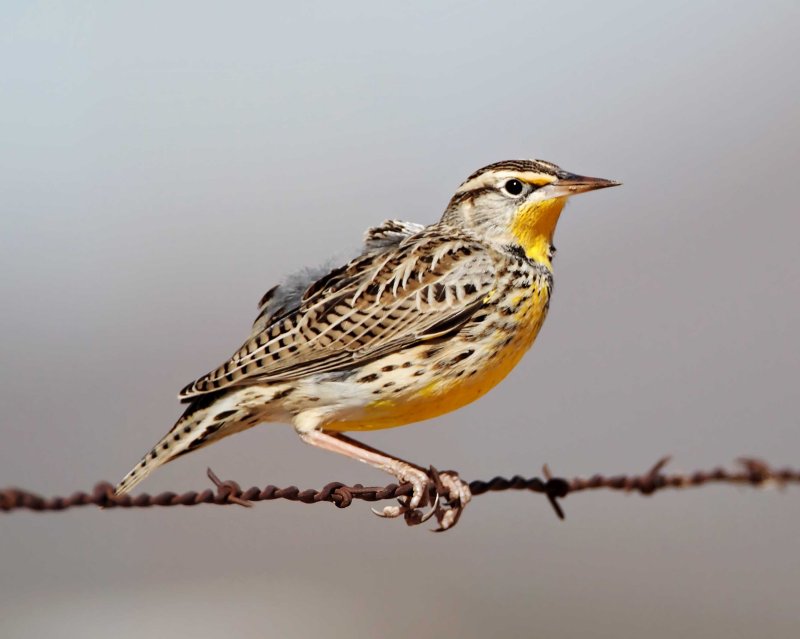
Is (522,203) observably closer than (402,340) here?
No

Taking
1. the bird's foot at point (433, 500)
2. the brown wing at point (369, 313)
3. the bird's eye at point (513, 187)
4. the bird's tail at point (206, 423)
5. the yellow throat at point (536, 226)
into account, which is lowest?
the bird's foot at point (433, 500)

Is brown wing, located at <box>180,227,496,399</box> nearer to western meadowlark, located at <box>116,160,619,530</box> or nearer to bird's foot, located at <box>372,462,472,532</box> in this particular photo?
western meadowlark, located at <box>116,160,619,530</box>

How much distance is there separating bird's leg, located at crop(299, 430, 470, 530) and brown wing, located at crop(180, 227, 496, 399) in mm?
247

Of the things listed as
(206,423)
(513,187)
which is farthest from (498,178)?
(206,423)

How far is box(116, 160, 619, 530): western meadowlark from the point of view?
3340 millimetres

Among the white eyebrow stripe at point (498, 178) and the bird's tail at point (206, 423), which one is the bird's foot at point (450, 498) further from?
the white eyebrow stripe at point (498, 178)

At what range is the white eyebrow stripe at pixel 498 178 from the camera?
→ 368 centimetres

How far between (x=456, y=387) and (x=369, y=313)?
0.41 meters

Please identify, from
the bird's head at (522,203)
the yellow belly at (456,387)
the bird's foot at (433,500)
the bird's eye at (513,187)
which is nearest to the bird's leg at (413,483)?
the bird's foot at (433,500)

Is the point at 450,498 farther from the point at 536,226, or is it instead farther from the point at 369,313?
the point at 536,226

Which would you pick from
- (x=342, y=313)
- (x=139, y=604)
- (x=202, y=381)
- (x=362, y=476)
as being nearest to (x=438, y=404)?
(x=342, y=313)

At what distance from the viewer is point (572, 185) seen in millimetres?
3568

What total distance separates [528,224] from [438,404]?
71 cm

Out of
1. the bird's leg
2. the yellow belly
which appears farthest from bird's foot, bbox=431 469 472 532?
the yellow belly
